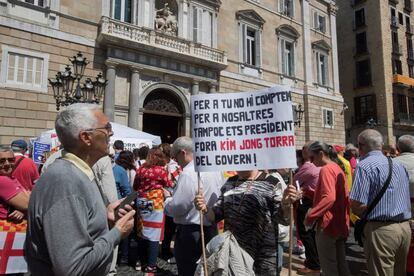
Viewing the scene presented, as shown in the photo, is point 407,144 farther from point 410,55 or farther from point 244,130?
point 410,55

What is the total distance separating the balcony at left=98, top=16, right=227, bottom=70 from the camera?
42.2 feet

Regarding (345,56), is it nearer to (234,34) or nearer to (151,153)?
(234,34)

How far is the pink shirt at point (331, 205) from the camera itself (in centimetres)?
356

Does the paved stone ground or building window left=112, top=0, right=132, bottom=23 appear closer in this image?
the paved stone ground

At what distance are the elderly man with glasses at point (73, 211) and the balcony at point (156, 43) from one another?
11.8m

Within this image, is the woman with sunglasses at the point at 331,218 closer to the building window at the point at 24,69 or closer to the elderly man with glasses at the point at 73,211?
the elderly man with glasses at the point at 73,211

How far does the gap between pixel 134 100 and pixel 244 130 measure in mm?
11402

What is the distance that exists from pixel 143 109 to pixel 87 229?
41.9 ft

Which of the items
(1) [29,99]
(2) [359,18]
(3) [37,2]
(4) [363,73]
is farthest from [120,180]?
(2) [359,18]

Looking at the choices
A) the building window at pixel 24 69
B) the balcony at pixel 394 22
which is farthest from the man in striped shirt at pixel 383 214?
the balcony at pixel 394 22

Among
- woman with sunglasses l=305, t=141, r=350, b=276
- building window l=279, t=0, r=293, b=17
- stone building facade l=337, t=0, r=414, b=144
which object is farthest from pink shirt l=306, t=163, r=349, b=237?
stone building facade l=337, t=0, r=414, b=144

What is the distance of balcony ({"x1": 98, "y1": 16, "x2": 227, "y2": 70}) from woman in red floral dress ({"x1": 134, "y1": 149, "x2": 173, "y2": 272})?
362 inches

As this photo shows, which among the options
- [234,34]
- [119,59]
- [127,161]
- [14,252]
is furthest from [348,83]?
[14,252]

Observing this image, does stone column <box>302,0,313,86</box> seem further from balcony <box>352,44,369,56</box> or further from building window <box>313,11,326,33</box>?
balcony <box>352,44,369,56</box>
